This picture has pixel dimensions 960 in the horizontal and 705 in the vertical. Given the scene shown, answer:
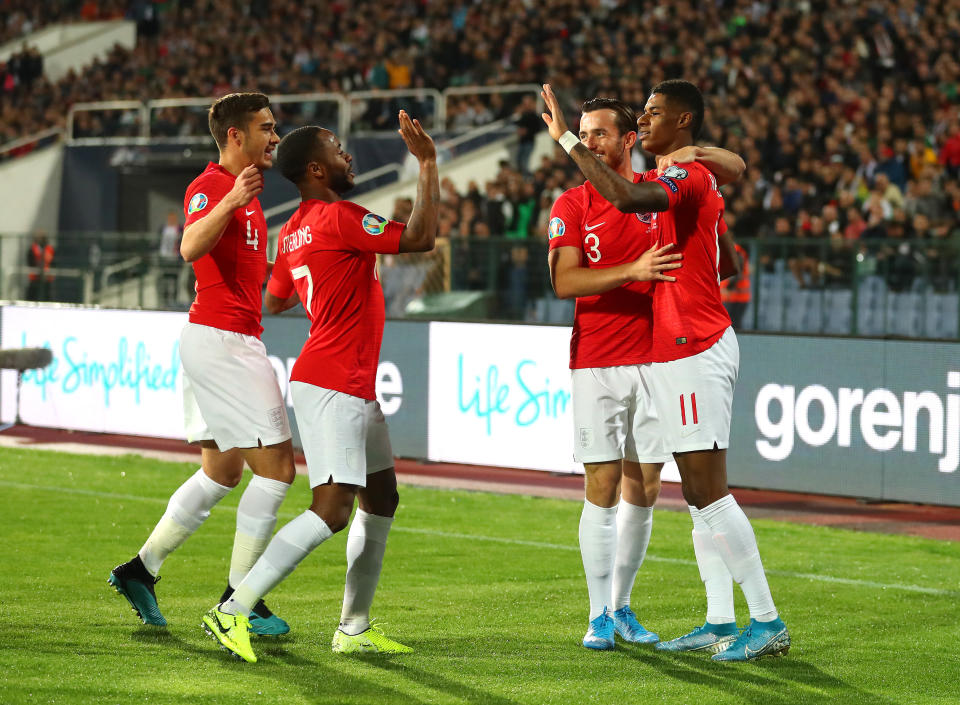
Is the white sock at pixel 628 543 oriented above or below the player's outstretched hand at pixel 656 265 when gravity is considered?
below

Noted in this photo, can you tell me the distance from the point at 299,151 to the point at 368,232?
45 centimetres

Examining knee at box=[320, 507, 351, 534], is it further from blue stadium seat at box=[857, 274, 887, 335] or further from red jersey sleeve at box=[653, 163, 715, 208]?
blue stadium seat at box=[857, 274, 887, 335]

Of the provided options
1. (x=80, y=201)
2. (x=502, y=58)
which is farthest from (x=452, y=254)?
(x=80, y=201)

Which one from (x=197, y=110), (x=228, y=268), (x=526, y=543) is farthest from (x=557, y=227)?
(x=197, y=110)

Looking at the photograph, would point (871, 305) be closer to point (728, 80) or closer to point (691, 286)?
point (728, 80)

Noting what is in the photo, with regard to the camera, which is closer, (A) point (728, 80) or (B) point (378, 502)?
(B) point (378, 502)

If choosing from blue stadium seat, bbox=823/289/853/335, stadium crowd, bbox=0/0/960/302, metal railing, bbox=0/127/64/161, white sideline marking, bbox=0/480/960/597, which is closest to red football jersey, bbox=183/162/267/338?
white sideline marking, bbox=0/480/960/597

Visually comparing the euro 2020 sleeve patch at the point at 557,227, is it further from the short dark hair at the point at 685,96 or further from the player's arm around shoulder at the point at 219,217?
the player's arm around shoulder at the point at 219,217

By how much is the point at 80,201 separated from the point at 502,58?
359 inches

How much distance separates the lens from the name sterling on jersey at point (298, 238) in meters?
5.64

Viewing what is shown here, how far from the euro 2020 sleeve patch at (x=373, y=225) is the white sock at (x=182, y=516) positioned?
4.90 ft

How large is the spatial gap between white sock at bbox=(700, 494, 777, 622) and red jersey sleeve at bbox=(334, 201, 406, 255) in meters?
1.65

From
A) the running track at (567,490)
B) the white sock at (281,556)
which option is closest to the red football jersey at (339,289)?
the white sock at (281,556)

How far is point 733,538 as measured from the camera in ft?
18.7
